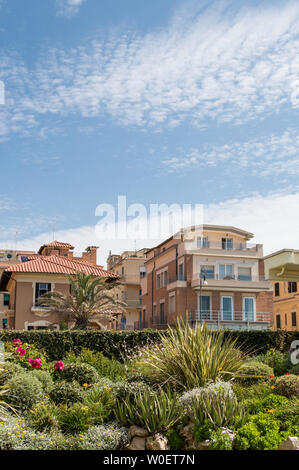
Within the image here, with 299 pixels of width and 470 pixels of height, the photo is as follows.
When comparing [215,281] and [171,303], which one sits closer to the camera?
[215,281]

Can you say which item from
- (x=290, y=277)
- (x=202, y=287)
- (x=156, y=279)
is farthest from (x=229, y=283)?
(x=290, y=277)

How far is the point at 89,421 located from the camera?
10.9 m

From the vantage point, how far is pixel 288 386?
1155 centimetres

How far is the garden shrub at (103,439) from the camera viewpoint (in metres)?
9.86

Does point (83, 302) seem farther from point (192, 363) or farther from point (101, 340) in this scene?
point (192, 363)

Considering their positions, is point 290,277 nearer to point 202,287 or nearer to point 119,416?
point 119,416

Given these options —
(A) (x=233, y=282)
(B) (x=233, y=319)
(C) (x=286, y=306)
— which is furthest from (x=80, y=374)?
(C) (x=286, y=306)

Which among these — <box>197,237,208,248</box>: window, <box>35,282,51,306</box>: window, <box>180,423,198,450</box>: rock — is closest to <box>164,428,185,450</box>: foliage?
<box>180,423,198,450</box>: rock

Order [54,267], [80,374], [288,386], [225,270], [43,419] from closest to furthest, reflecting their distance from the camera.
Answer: [43,419], [288,386], [80,374], [54,267], [225,270]

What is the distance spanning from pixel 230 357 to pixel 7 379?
5186 mm

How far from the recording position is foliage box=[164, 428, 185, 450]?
10070 mm

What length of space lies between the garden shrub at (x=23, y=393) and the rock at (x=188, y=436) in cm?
340

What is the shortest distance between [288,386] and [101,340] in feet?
33.0

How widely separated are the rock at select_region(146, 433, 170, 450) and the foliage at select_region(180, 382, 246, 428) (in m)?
0.65
